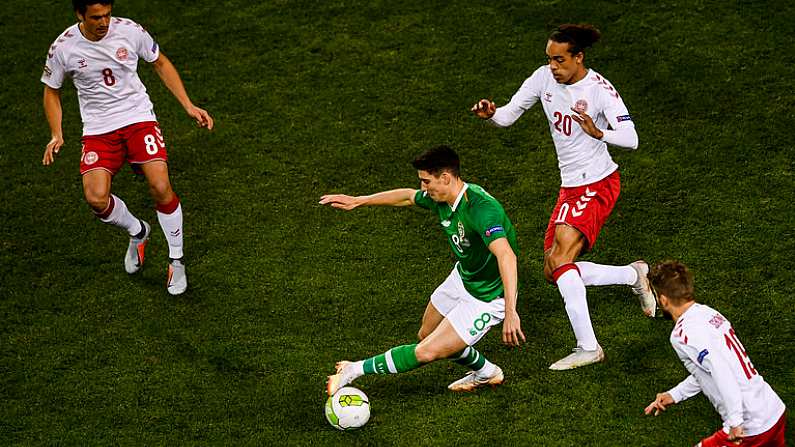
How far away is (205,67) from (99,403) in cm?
534

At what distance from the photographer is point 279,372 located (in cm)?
712

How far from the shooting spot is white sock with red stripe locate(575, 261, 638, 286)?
7.08 m

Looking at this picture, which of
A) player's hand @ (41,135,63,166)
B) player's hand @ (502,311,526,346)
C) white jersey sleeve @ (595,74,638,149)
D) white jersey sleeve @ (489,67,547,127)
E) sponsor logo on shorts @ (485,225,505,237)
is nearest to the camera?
player's hand @ (502,311,526,346)

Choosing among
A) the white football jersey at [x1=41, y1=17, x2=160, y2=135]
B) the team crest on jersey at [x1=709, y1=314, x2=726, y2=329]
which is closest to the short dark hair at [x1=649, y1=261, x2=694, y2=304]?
the team crest on jersey at [x1=709, y1=314, x2=726, y2=329]

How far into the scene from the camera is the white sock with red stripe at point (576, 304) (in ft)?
22.2

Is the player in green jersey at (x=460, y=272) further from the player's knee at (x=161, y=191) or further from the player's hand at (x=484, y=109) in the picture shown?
the player's knee at (x=161, y=191)

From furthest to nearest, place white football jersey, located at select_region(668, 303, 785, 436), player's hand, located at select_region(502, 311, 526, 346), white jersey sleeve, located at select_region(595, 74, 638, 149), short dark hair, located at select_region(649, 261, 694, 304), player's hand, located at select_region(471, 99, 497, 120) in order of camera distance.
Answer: player's hand, located at select_region(471, 99, 497, 120)
white jersey sleeve, located at select_region(595, 74, 638, 149)
player's hand, located at select_region(502, 311, 526, 346)
short dark hair, located at select_region(649, 261, 694, 304)
white football jersey, located at select_region(668, 303, 785, 436)

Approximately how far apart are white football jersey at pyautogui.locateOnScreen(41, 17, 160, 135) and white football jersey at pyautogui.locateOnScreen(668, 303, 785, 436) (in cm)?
468

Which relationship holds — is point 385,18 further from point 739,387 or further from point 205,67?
point 739,387

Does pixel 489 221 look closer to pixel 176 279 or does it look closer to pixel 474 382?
pixel 474 382

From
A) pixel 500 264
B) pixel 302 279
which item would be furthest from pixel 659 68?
pixel 500 264

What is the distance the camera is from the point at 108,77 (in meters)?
7.83

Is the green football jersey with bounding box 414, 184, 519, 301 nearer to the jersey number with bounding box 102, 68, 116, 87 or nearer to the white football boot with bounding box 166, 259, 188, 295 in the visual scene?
the white football boot with bounding box 166, 259, 188, 295

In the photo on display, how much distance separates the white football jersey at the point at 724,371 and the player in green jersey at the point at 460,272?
3.37ft
